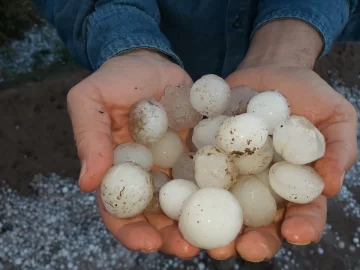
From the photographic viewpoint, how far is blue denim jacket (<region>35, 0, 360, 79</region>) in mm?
1179

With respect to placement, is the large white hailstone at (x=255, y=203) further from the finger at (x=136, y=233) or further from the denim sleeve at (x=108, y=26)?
the denim sleeve at (x=108, y=26)

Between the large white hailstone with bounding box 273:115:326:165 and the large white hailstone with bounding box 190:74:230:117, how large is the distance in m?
0.14

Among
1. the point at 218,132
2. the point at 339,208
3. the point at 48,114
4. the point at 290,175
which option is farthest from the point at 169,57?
the point at 339,208

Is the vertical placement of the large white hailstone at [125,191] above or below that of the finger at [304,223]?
below

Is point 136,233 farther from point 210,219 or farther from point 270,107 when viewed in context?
point 270,107

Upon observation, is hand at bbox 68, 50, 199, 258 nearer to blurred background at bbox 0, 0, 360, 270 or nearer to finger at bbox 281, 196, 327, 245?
finger at bbox 281, 196, 327, 245

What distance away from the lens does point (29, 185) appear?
173cm

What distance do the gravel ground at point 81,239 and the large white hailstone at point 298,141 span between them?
0.68 metres

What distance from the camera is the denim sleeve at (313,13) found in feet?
4.06

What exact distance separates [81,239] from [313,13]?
946 millimetres

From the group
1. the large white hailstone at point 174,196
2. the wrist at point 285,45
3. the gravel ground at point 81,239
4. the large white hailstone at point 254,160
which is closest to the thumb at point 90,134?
the large white hailstone at point 174,196

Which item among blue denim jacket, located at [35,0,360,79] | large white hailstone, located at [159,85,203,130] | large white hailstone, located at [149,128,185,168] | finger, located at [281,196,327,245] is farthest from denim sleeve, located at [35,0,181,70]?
finger, located at [281,196,327,245]

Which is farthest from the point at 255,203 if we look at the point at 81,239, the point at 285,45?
the point at 81,239

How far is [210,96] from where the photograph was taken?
106cm
